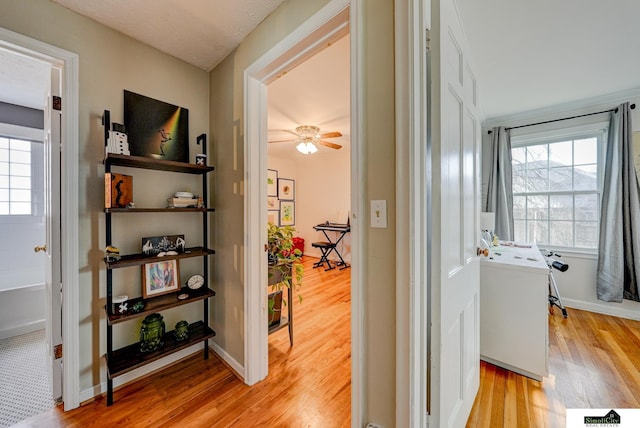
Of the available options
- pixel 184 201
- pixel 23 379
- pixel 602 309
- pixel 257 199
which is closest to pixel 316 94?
pixel 257 199

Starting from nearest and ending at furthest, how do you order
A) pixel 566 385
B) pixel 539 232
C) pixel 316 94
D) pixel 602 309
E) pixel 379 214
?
pixel 379 214
pixel 566 385
pixel 316 94
pixel 602 309
pixel 539 232

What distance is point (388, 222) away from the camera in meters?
0.99

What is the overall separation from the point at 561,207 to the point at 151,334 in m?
4.68

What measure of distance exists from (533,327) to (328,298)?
2102 mm

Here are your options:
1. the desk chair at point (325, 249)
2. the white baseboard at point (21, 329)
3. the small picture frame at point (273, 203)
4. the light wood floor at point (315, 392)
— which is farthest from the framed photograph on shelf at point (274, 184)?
the white baseboard at point (21, 329)

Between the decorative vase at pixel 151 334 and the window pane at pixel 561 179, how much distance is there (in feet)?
15.3

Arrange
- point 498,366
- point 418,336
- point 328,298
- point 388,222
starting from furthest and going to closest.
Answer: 1. point 328,298
2. point 498,366
3. point 388,222
4. point 418,336

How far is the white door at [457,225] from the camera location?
3.13 ft

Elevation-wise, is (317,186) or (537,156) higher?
(537,156)

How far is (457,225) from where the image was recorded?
115 centimetres

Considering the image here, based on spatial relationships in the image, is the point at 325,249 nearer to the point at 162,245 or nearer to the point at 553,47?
the point at 162,245

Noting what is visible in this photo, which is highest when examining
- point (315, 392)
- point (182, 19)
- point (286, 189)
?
point (182, 19)

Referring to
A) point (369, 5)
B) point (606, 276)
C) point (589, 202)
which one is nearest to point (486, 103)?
point (589, 202)

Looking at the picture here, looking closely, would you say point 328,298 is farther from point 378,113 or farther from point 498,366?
point 378,113
